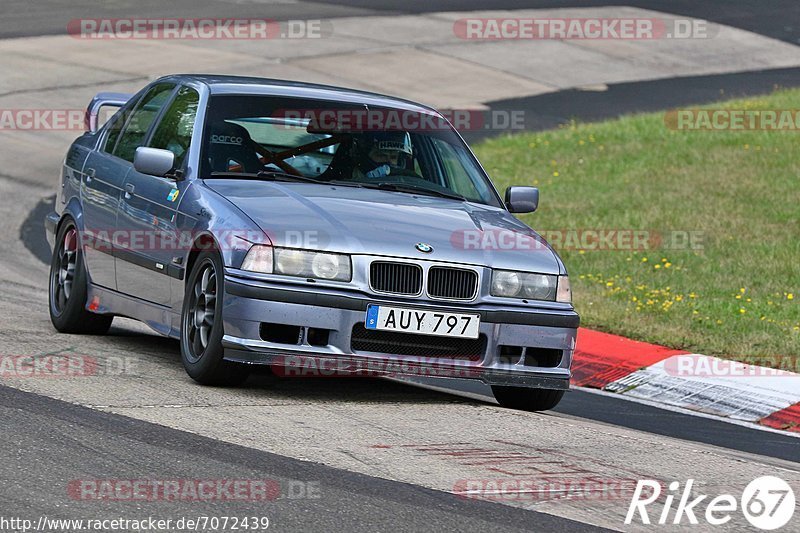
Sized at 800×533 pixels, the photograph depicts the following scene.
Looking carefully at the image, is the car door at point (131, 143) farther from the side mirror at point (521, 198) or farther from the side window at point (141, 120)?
the side mirror at point (521, 198)

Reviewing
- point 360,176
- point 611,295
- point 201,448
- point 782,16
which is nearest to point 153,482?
point 201,448

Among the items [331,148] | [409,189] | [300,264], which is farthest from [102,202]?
[300,264]

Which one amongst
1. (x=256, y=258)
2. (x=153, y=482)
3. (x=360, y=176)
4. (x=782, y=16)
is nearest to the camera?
(x=153, y=482)

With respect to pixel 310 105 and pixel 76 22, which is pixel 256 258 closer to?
pixel 310 105

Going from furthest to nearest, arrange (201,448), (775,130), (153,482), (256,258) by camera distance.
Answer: (775,130), (256,258), (201,448), (153,482)

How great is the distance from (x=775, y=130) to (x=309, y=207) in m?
13.4

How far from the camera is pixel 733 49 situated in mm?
29500

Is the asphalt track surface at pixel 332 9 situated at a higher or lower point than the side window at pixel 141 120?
lower

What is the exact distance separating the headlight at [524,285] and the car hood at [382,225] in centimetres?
4

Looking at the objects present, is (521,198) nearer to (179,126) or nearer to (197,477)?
(179,126)

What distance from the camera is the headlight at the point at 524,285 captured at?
7758 mm

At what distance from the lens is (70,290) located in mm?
9602

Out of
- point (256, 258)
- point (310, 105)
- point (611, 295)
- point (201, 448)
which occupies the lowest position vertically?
point (611, 295)

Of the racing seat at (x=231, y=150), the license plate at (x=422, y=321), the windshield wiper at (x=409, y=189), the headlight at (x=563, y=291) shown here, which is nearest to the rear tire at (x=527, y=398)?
the headlight at (x=563, y=291)
